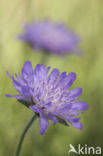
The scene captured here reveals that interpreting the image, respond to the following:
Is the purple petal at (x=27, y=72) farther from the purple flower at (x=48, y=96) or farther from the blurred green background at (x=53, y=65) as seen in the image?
the blurred green background at (x=53, y=65)

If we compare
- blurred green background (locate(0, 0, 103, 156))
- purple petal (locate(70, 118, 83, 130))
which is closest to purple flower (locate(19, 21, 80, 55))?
blurred green background (locate(0, 0, 103, 156))

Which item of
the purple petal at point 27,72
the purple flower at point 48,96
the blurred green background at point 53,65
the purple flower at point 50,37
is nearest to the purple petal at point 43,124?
the purple flower at point 48,96

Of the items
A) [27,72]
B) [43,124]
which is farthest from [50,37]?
[43,124]

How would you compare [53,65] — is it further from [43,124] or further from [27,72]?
[43,124]

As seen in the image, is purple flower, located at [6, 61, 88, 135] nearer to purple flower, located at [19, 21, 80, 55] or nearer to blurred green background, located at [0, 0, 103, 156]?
blurred green background, located at [0, 0, 103, 156]

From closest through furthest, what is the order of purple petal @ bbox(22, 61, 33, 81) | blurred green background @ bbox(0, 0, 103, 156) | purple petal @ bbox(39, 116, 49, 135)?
purple petal @ bbox(39, 116, 49, 135)
purple petal @ bbox(22, 61, 33, 81)
blurred green background @ bbox(0, 0, 103, 156)

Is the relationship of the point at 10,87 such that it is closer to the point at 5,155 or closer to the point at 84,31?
the point at 5,155
